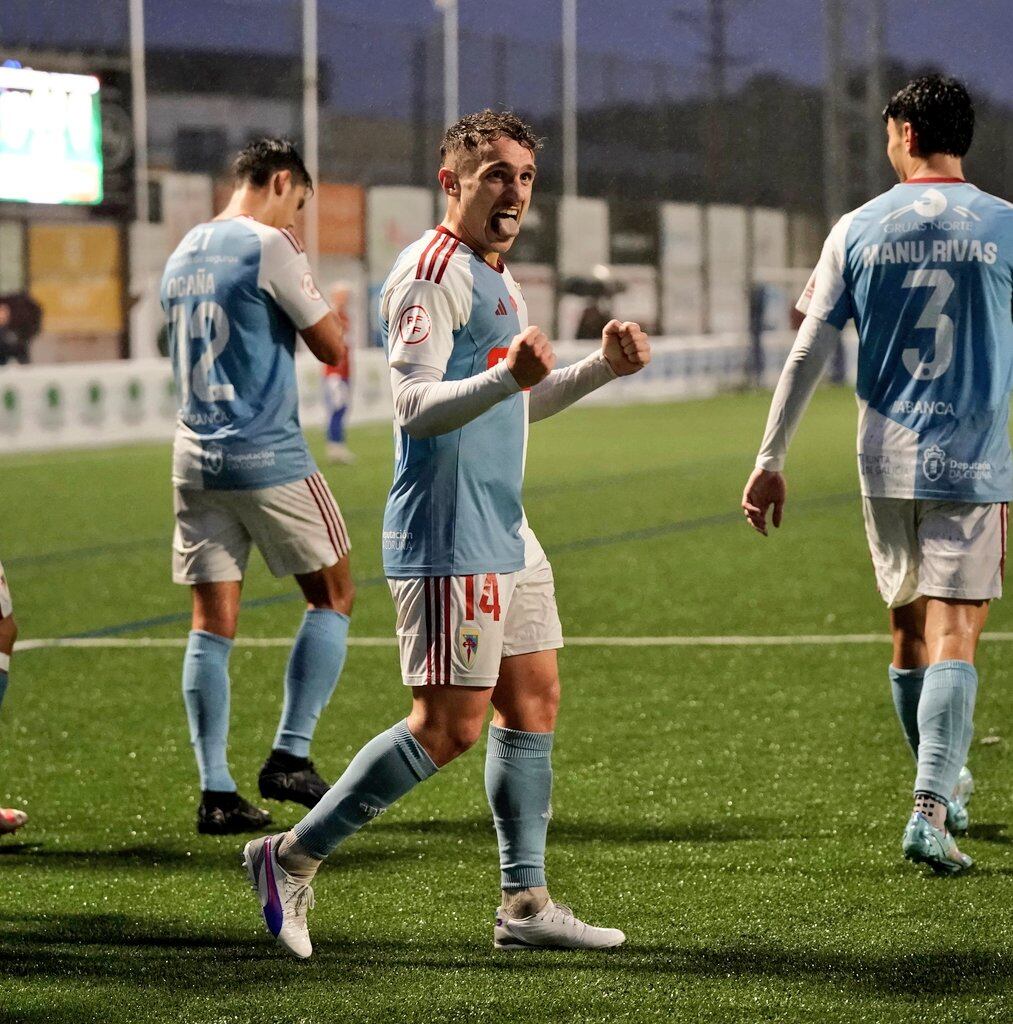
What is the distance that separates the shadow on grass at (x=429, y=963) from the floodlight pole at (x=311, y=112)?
2774 cm

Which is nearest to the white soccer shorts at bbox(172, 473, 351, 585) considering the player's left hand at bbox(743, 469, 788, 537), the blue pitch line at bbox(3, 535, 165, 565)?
the player's left hand at bbox(743, 469, 788, 537)

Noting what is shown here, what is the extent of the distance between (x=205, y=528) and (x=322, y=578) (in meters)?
0.38

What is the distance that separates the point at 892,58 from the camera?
46.0 metres

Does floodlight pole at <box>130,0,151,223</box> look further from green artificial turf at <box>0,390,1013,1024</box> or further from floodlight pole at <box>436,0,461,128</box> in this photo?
green artificial turf at <box>0,390,1013,1024</box>

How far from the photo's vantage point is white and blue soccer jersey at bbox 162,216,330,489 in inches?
198

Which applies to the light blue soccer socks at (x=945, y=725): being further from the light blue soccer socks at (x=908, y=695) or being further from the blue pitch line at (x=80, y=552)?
the blue pitch line at (x=80, y=552)

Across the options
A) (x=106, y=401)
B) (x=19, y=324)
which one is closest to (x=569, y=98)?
(x=19, y=324)

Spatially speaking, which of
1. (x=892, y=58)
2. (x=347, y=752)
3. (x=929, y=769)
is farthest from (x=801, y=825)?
(x=892, y=58)

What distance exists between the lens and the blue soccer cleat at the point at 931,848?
421 centimetres

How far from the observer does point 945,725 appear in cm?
438

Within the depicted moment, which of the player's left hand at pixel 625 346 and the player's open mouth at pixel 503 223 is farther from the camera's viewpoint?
the player's open mouth at pixel 503 223

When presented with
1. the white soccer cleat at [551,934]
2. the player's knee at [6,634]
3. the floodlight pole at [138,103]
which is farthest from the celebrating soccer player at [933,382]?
the floodlight pole at [138,103]

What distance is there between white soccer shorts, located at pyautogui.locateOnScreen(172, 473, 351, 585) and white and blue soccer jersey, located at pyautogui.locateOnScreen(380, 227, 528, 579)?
1.43 meters

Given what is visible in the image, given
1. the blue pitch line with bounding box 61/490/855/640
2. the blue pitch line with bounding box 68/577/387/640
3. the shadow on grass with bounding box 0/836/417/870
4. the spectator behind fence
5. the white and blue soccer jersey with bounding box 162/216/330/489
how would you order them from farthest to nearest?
the spectator behind fence, the blue pitch line with bounding box 61/490/855/640, the blue pitch line with bounding box 68/577/387/640, the white and blue soccer jersey with bounding box 162/216/330/489, the shadow on grass with bounding box 0/836/417/870
